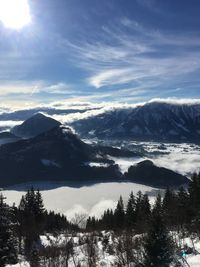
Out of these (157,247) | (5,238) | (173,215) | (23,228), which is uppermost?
(5,238)

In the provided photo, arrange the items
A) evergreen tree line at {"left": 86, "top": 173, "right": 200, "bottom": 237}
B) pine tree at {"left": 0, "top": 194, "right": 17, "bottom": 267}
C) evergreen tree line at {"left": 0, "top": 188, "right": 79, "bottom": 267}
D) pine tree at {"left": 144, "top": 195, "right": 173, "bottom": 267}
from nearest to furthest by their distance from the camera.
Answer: pine tree at {"left": 144, "top": 195, "right": 173, "bottom": 267}
pine tree at {"left": 0, "top": 194, "right": 17, "bottom": 267}
evergreen tree line at {"left": 0, "top": 188, "right": 79, "bottom": 267}
evergreen tree line at {"left": 86, "top": 173, "right": 200, "bottom": 237}

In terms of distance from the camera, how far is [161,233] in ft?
128

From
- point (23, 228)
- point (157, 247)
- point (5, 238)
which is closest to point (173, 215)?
point (157, 247)

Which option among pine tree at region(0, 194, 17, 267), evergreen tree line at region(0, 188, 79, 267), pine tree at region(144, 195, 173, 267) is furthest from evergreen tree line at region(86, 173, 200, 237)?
pine tree at region(0, 194, 17, 267)

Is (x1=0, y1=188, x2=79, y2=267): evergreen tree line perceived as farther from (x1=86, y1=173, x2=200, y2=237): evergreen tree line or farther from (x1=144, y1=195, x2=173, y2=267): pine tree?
(x1=144, y1=195, x2=173, y2=267): pine tree

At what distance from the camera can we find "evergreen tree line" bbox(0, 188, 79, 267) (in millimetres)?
43531

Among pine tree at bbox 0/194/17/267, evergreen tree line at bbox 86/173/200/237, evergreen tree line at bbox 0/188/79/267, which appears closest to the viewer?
pine tree at bbox 0/194/17/267

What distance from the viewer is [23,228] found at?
314ft

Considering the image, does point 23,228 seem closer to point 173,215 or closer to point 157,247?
point 173,215

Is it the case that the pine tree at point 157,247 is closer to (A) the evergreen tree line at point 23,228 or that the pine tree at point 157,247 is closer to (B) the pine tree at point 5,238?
(A) the evergreen tree line at point 23,228

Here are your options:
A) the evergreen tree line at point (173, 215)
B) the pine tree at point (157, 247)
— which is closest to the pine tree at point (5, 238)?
the pine tree at point (157, 247)

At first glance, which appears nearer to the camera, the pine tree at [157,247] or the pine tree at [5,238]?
the pine tree at [157,247]

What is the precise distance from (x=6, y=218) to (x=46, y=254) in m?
7.42

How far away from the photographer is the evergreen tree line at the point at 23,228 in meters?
43.5
